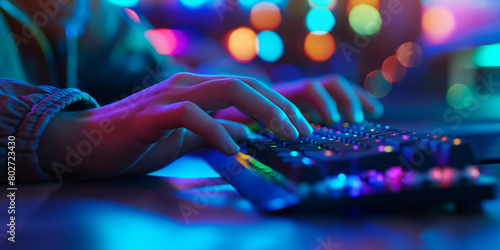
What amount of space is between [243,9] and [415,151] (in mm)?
2173

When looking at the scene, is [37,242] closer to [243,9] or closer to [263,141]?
[263,141]

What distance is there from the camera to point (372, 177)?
1.15 feet

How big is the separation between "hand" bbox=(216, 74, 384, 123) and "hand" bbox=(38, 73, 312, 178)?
28cm

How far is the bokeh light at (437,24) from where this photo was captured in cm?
121

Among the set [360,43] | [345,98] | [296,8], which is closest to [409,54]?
[360,43]

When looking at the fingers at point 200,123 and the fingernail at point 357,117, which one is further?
the fingernail at point 357,117

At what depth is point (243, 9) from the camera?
94.9 inches

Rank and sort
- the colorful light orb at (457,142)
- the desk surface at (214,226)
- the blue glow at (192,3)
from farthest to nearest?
the blue glow at (192,3) → the colorful light orb at (457,142) → the desk surface at (214,226)

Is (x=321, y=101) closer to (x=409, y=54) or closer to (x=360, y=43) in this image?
(x=409, y=54)

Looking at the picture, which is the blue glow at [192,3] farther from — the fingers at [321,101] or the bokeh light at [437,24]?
the fingers at [321,101]

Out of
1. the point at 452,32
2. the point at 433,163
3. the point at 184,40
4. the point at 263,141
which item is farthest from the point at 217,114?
the point at 184,40

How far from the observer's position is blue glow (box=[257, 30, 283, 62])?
2.46m

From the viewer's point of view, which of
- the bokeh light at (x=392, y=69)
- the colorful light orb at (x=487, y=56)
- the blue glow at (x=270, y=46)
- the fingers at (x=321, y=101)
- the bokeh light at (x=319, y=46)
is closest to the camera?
the fingers at (x=321, y=101)

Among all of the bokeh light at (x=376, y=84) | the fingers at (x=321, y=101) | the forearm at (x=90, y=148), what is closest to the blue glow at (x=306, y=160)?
the forearm at (x=90, y=148)
